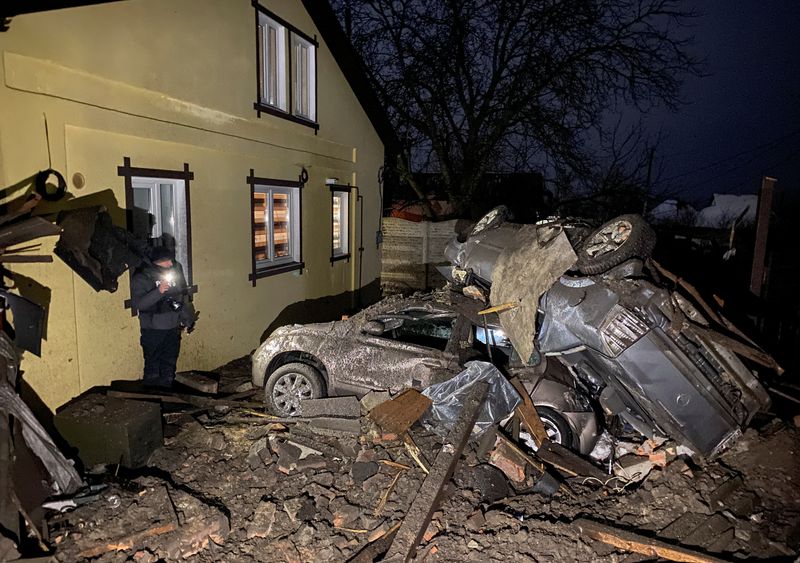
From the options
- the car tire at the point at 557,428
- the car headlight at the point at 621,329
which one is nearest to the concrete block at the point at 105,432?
the car tire at the point at 557,428

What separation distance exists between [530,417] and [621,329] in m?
1.27

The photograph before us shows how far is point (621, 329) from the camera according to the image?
4.21m

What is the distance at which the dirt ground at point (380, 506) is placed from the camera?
3.67m

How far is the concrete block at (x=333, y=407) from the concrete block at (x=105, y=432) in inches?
63.6

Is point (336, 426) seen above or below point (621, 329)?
below

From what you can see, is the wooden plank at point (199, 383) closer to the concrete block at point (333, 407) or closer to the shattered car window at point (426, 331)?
the concrete block at point (333, 407)

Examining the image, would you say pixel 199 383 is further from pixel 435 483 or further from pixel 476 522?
pixel 476 522

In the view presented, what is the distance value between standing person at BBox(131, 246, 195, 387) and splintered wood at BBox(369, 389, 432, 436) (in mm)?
2709

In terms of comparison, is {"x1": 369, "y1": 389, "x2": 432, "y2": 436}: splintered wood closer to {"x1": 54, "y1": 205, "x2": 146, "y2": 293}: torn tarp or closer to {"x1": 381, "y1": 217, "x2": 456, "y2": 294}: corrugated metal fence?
{"x1": 54, "y1": 205, "x2": 146, "y2": 293}: torn tarp

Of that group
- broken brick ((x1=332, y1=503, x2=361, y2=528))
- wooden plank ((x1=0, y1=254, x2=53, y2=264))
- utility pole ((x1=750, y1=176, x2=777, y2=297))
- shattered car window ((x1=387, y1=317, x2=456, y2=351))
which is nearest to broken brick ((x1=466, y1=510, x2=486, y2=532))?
broken brick ((x1=332, y1=503, x2=361, y2=528))

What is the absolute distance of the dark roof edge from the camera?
938 centimetres

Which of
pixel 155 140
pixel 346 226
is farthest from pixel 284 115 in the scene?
pixel 346 226

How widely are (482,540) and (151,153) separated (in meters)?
5.77

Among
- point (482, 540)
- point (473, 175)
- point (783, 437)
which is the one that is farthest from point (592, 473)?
point (473, 175)
